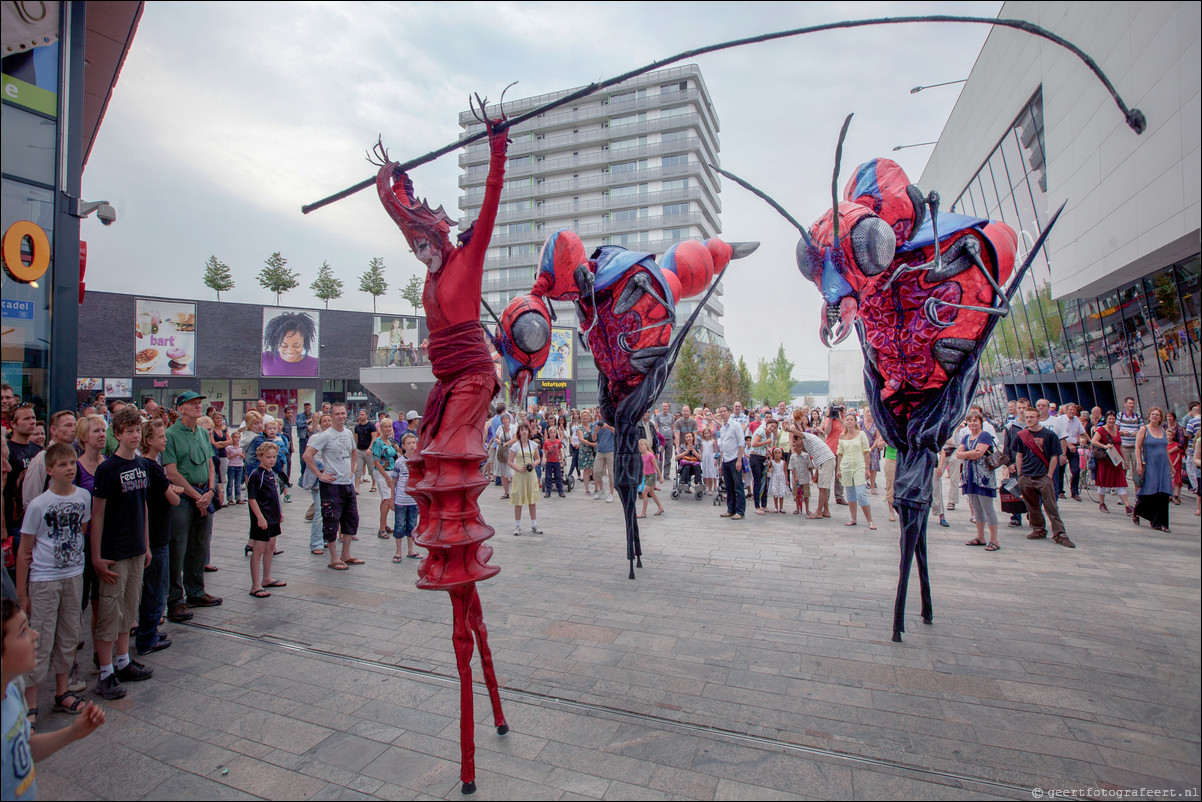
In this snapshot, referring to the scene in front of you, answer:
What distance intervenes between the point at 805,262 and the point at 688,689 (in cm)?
296

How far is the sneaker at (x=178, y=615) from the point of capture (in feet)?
15.8

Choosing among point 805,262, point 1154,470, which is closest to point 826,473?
point 1154,470

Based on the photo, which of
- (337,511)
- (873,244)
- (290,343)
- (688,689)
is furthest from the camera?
(290,343)

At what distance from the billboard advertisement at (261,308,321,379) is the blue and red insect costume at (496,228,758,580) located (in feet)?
117

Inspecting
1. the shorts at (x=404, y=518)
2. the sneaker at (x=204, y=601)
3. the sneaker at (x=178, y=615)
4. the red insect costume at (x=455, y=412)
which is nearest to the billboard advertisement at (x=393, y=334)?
the shorts at (x=404, y=518)

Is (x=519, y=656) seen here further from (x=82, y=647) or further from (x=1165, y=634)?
(x=1165, y=634)

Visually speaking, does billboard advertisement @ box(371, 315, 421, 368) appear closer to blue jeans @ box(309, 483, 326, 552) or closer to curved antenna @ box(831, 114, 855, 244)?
blue jeans @ box(309, 483, 326, 552)

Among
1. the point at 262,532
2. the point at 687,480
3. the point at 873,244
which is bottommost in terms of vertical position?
the point at 687,480

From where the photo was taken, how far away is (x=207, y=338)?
33312 mm

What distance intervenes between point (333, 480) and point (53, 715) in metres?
3.30

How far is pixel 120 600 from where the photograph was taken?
373 centimetres

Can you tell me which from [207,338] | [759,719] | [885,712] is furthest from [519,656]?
[207,338]

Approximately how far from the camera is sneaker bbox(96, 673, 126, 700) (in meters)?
3.57

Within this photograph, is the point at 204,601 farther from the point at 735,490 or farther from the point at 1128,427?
the point at 1128,427
